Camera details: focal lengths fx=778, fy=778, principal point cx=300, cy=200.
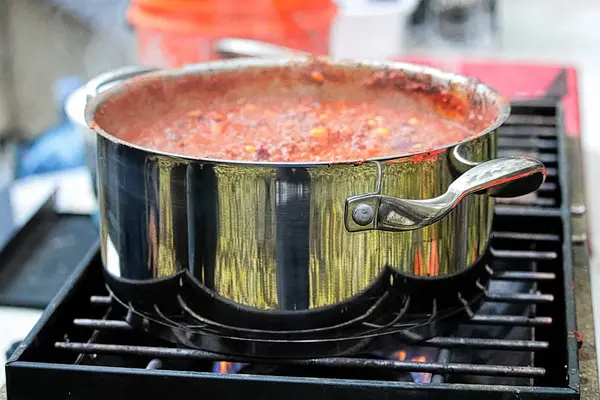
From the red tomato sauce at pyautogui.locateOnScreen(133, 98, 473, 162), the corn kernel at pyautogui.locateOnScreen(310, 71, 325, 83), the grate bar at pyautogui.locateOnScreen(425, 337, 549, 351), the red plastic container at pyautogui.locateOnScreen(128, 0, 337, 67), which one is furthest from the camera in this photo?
the red plastic container at pyautogui.locateOnScreen(128, 0, 337, 67)

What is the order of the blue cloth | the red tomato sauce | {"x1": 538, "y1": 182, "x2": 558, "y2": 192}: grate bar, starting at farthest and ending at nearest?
the blue cloth → {"x1": 538, "y1": 182, "x2": 558, "y2": 192}: grate bar → the red tomato sauce

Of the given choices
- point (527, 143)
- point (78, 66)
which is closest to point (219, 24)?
point (527, 143)

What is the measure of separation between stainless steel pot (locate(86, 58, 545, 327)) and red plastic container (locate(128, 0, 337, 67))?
0.90 m

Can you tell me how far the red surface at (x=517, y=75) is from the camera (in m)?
1.74

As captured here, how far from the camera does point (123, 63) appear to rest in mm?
3168

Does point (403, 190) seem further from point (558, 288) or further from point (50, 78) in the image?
point (50, 78)

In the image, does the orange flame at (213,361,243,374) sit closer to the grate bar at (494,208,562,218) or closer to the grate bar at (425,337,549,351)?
the grate bar at (425,337,549,351)

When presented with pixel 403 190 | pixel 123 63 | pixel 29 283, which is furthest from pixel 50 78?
pixel 403 190

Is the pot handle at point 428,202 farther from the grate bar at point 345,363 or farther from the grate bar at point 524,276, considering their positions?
the grate bar at point 524,276

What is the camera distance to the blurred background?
137 centimetres

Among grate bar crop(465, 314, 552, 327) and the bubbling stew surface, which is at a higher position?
the bubbling stew surface

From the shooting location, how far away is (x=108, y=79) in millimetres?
1086

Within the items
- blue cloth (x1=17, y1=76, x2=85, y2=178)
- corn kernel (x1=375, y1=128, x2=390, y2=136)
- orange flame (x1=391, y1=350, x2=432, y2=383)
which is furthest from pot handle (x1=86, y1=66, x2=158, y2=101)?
blue cloth (x1=17, y1=76, x2=85, y2=178)

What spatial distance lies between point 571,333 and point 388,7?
193 cm
